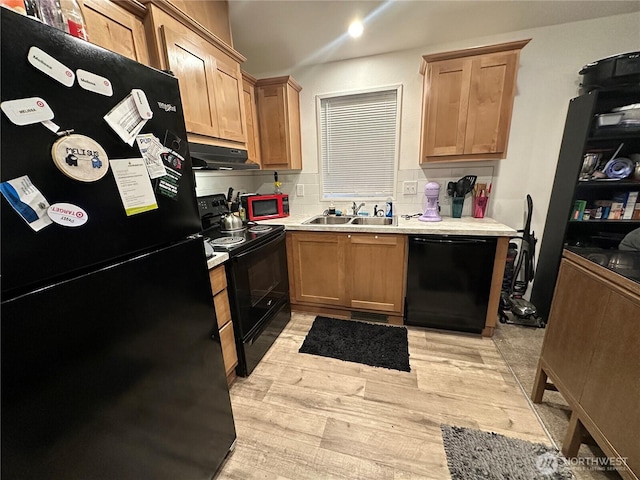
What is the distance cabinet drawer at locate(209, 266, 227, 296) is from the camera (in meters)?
1.44

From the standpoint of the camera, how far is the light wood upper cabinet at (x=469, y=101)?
1920mm

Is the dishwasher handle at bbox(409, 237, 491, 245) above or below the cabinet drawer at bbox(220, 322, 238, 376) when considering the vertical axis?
above

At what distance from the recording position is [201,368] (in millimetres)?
1071

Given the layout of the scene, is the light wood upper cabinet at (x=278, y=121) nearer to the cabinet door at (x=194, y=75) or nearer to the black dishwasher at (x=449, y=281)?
the cabinet door at (x=194, y=75)

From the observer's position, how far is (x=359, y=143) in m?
2.69

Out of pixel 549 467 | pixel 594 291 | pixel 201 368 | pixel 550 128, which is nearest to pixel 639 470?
pixel 549 467

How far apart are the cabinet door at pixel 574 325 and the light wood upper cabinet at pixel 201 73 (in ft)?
7.32

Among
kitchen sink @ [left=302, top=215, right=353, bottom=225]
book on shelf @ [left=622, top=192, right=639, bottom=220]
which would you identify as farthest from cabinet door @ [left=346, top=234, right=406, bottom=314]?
book on shelf @ [left=622, top=192, right=639, bottom=220]

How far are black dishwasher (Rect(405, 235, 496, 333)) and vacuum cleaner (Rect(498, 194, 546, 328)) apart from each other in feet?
1.49

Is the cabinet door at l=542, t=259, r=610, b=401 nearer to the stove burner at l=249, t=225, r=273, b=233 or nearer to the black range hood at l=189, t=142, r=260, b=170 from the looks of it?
the stove burner at l=249, t=225, r=273, b=233

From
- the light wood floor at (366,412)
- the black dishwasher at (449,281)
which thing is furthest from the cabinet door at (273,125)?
the light wood floor at (366,412)

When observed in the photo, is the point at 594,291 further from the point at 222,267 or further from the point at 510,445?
the point at 222,267

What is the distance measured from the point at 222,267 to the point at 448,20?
97.2 inches

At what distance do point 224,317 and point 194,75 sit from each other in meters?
1.51
